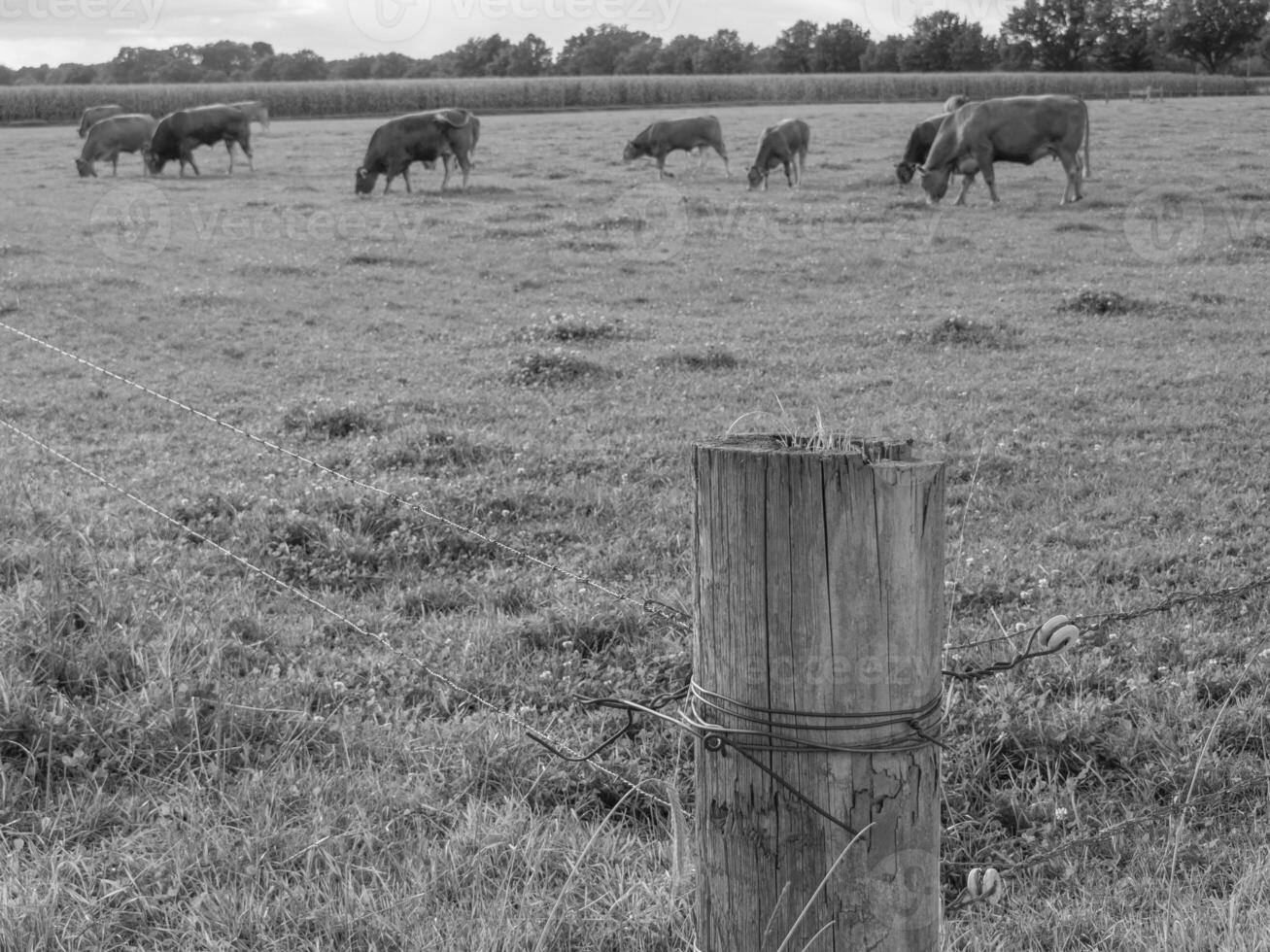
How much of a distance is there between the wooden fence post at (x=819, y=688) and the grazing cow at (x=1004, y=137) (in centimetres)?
2173

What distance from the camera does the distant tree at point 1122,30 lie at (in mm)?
79938

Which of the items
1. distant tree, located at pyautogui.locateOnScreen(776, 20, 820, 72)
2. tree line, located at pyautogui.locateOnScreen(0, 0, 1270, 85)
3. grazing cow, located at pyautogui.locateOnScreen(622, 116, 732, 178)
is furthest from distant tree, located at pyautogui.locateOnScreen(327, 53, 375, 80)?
grazing cow, located at pyautogui.locateOnScreen(622, 116, 732, 178)

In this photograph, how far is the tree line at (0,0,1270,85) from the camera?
7869 cm

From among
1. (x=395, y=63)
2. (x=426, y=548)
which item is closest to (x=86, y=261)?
(x=426, y=548)

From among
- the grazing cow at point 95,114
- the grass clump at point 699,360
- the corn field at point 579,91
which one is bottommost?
the grass clump at point 699,360

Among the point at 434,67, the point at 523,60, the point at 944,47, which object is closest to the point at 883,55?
the point at 944,47

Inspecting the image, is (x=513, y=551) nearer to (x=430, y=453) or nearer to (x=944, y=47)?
(x=430, y=453)

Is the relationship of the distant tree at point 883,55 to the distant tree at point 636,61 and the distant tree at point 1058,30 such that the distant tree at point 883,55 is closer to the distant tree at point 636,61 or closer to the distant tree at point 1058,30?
the distant tree at point 1058,30

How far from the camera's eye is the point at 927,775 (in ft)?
6.95

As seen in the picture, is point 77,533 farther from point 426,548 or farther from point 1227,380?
point 1227,380

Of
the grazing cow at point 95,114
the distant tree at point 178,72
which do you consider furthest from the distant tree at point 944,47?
the grazing cow at point 95,114

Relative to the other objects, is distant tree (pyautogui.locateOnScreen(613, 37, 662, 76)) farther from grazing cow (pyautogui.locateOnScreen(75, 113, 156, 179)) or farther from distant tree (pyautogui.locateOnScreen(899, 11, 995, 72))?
grazing cow (pyautogui.locateOnScreen(75, 113, 156, 179))

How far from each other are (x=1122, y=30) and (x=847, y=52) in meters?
19.5

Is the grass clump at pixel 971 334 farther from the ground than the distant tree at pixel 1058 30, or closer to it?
closer to it
